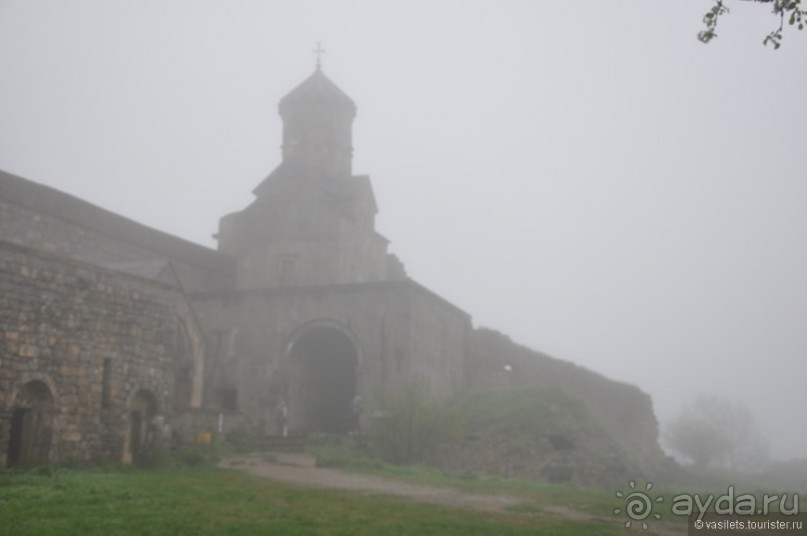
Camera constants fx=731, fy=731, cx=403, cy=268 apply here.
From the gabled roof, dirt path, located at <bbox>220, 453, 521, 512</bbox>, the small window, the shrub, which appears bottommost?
dirt path, located at <bbox>220, 453, 521, 512</bbox>

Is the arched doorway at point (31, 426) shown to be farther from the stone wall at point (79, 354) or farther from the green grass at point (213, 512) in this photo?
the green grass at point (213, 512)

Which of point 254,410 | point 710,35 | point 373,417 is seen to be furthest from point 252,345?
point 710,35

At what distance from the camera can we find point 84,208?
23578 millimetres

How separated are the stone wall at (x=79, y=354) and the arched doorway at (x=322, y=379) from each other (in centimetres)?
977

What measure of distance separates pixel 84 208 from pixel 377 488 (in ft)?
52.1

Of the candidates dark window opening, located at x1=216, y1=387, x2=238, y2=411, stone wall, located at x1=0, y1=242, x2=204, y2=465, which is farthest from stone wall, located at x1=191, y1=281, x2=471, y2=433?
stone wall, located at x1=0, y1=242, x2=204, y2=465

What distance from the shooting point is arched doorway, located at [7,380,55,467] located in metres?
11.1

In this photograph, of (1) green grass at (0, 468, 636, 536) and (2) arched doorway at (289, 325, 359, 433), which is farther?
(2) arched doorway at (289, 325, 359, 433)

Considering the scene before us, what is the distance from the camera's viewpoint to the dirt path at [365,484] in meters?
10.6

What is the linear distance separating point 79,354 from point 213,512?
5.06 m

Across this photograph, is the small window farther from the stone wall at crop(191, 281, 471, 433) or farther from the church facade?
the stone wall at crop(191, 281, 471, 433)

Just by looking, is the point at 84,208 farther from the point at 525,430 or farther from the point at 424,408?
the point at 525,430

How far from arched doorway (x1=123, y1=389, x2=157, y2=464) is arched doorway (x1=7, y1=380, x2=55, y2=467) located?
185 cm

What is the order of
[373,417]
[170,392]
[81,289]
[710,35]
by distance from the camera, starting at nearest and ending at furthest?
[710,35], [81,289], [170,392], [373,417]
